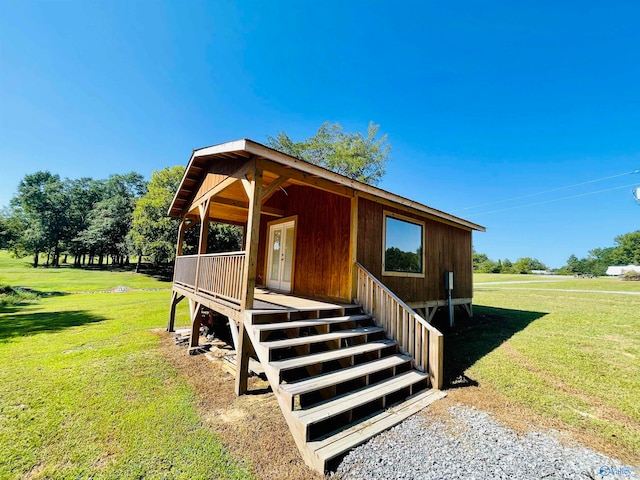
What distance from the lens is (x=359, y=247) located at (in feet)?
19.0

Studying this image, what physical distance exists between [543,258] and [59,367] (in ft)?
375

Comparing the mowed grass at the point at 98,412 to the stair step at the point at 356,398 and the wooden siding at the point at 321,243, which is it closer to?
the stair step at the point at 356,398

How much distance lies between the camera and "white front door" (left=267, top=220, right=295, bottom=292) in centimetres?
746

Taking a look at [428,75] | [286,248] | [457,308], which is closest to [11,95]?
[286,248]

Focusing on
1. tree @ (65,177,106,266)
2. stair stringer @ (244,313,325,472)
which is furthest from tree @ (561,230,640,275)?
tree @ (65,177,106,266)

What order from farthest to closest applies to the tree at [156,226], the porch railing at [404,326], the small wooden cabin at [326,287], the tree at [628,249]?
the tree at [628,249] < the tree at [156,226] < the porch railing at [404,326] < the small wooden cabin at [326,287]

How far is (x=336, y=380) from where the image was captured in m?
3.25

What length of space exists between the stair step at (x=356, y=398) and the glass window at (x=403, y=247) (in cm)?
285

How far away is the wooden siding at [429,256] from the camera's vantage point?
599 centimetres

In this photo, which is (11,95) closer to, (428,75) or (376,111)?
(428,75)

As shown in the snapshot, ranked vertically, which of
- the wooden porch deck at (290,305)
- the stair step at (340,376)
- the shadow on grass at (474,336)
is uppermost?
the wooden porch deck at (290,305)

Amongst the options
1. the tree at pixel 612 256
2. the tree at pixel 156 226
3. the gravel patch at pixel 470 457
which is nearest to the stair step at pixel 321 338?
the gravel patch at pixel 470 457

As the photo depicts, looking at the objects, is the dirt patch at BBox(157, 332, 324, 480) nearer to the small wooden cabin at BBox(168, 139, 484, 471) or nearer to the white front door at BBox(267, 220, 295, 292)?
the small wooden cabin at BBox(168, 139, 484, 471)

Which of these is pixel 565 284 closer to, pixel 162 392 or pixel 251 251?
pixel 251 251
